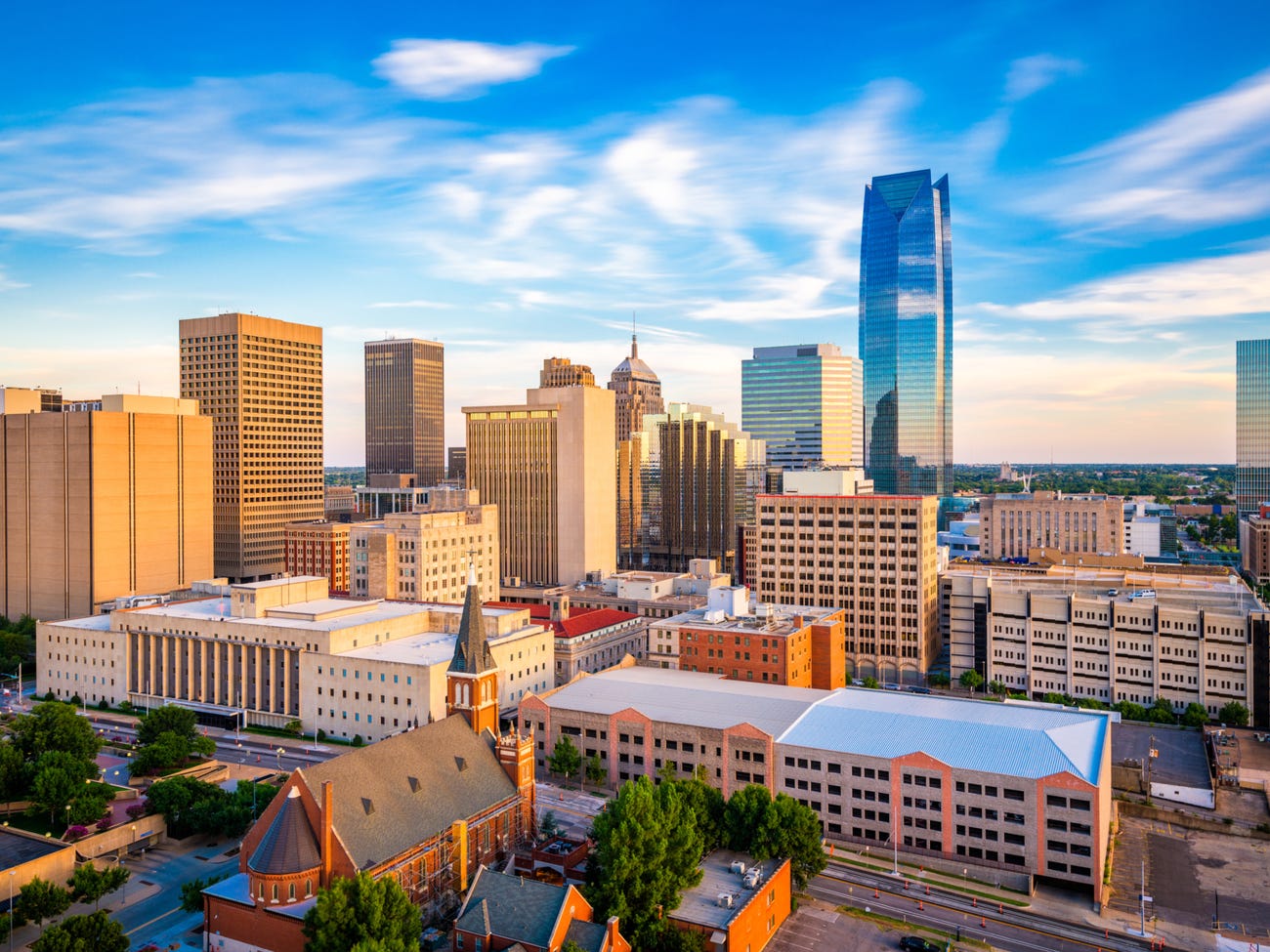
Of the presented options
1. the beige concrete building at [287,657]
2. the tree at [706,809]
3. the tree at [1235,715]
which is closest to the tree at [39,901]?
the tree at [706,809]

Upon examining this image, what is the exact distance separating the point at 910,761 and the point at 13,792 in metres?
88.7

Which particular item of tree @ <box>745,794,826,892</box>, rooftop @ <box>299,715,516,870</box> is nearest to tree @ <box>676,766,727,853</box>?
tree @ <box>745,794,826,892</box>

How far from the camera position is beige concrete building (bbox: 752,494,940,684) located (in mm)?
165375

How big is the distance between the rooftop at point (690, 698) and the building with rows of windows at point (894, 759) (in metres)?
0.32

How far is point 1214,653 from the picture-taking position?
139 meters

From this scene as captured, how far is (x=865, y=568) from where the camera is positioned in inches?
6634

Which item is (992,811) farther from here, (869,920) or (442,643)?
(442,643)

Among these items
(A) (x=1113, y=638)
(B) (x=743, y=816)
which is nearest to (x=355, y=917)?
(B) (x=743, y=816)

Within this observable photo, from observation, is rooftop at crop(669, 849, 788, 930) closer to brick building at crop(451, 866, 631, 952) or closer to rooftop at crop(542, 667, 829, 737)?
brick building at crop(451, 866, 631, 952)

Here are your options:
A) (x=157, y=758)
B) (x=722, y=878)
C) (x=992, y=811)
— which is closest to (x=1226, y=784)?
(x=992, y=811)

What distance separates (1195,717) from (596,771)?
89.6 meters

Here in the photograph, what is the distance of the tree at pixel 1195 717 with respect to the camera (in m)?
136

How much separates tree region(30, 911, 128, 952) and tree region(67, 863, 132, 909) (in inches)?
355

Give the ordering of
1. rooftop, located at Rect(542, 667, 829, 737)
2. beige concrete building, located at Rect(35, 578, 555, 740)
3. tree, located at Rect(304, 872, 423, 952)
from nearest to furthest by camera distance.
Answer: tree, located at Rect(304, 872, 423, 952) → rooftop, located at Rect(542, 667, 829, 737) → beige concrete building, located at Rect(35, 578, 555, 740)
